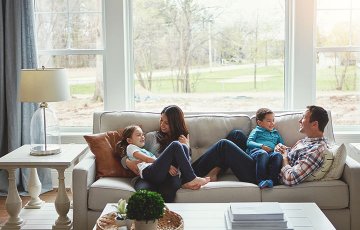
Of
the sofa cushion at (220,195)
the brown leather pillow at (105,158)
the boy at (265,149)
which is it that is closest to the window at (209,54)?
the boy at (265,149)

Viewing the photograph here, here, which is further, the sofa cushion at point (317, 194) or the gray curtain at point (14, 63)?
the gray curtain at point (14, 63)

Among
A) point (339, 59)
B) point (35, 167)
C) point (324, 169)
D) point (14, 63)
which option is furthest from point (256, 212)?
point (14, 63)

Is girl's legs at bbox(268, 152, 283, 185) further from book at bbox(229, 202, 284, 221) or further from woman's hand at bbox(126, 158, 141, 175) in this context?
woman's hand at bbox(126, 158, 141, 175)

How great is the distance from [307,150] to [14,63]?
273cm

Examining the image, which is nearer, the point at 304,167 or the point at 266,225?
the point at 266,225

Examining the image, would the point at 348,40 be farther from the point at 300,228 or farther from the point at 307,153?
the point at 300,228

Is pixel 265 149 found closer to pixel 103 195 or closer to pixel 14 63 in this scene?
pixel 103 195

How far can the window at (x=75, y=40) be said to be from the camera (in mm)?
5238

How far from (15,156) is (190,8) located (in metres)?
2.17

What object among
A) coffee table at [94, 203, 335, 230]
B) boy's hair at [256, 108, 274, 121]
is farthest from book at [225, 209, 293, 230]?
boy's hair at [256, 108, 274, 121]

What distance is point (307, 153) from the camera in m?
3.90

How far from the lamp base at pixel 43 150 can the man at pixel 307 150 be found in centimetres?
171

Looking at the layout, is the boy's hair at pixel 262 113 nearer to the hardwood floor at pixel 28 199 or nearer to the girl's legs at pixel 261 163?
the girl's legs at pixel 261 163

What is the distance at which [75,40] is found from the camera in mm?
5281
